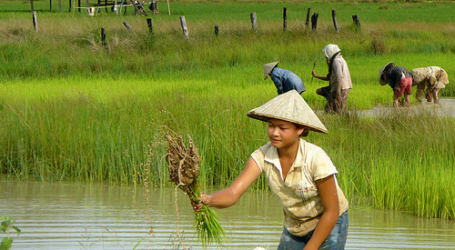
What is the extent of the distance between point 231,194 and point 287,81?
5711mm

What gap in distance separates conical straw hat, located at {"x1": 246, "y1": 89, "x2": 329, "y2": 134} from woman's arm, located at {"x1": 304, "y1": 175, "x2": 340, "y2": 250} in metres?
0.27

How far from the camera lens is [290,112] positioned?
2.81 metres

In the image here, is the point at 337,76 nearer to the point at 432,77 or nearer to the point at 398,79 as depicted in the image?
the point at 398,79

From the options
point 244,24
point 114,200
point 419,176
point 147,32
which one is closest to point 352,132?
point 419,176

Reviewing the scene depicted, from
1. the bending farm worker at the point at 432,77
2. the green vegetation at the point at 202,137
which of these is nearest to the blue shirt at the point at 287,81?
the green vegetation at the point at 202,137

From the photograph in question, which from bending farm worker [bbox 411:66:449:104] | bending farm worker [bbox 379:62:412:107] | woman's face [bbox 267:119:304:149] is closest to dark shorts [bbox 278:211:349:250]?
woman's face [bbox 267:119:304:149]

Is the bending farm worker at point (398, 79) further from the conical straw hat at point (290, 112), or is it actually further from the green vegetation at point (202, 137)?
the conical straw hat at point (290, 112)

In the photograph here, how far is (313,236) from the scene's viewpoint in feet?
9.11

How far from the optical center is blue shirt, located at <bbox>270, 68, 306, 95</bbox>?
8.28 m

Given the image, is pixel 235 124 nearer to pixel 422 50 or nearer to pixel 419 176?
pixel 419 176

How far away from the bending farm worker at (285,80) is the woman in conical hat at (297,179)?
535 centimetres

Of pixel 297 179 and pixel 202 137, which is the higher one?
pixel 297 179

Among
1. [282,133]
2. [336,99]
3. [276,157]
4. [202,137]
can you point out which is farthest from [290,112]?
[336,99]

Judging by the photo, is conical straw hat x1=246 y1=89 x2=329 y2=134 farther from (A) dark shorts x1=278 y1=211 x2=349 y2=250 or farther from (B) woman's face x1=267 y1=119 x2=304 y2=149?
(A) dark shorts x1=278 y1=211 x2=349 y2=250
